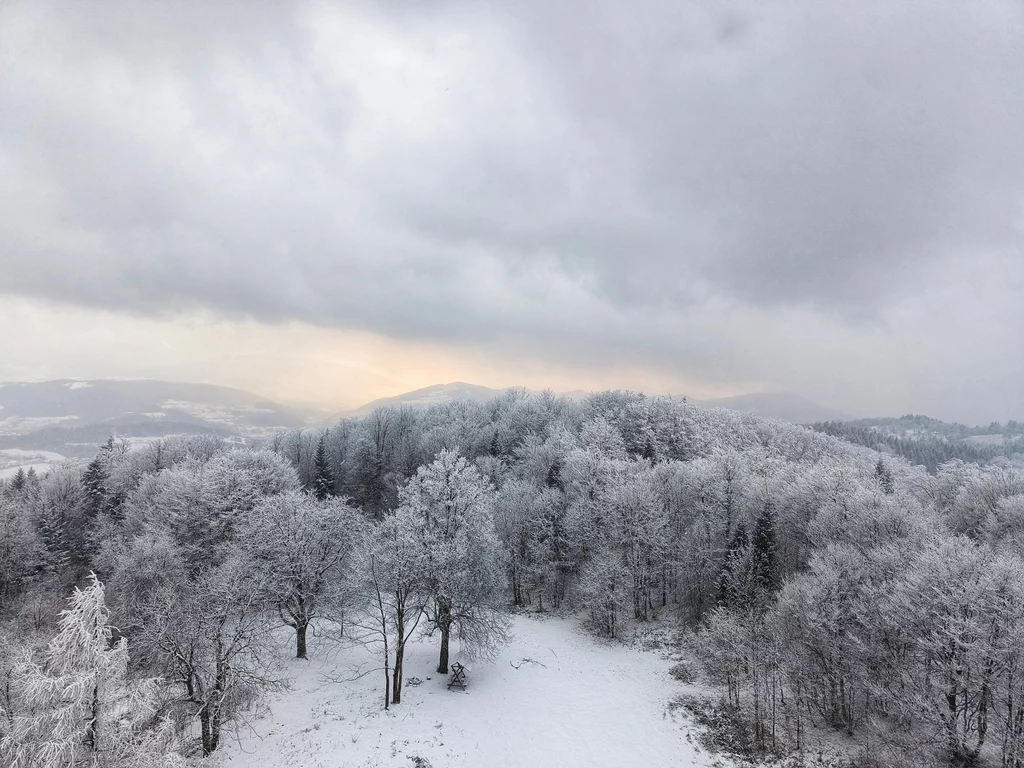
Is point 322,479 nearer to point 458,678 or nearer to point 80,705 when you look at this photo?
point 458,678

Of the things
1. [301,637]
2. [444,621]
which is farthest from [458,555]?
[301,637]

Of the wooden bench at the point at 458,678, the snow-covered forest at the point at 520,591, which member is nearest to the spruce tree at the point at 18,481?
the snow-covered forest at the point at 520,591

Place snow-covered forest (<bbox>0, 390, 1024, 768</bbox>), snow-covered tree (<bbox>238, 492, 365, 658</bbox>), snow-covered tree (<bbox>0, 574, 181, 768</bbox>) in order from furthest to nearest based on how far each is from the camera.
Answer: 1. snow-covered tree (<bbox>238, 492, 365, 658</bbox>)
2. snow-covered forest (<bbox>0, 390, 1024, 768</bbox>)
3. snow-covered tree (<bbox>0, 574, 181, 768</bbox>)

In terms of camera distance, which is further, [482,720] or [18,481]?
[18,481]

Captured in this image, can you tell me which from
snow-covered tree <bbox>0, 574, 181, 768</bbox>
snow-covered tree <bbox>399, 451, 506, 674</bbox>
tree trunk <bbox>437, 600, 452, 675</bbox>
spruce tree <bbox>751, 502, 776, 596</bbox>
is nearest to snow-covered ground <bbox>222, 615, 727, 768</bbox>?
tree trunk <bbox>437, 600, 452, 675</bbox>

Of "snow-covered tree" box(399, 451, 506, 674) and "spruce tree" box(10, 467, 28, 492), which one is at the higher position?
"snow-covered tree" box(399, 451, 506, 674)

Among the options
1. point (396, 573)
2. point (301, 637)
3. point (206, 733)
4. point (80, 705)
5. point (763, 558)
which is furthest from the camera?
point (763, 558)

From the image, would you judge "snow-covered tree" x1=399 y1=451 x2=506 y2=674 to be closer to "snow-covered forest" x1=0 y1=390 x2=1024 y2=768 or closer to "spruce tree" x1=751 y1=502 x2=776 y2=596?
"snow-covered forest" x1=0 y1=390 x2=1024 y2=768

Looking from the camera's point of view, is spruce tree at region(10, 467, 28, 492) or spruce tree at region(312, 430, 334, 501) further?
spruce tree at region(10, 467, 28, 492)

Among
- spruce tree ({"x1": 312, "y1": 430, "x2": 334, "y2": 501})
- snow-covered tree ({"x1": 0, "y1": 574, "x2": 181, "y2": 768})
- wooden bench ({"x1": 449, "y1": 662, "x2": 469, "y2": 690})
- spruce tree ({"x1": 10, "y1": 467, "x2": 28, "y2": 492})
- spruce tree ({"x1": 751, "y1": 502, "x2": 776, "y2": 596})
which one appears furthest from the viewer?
spruce tree ({"x1": 10, "y1": 467, "x2": 28, "y2": 492})

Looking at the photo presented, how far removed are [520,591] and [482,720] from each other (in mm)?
24377

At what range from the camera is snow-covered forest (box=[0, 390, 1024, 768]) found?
19359 mm

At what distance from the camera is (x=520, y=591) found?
48.8 m

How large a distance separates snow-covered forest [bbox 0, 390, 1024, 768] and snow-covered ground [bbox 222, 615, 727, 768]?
42.5 inches
